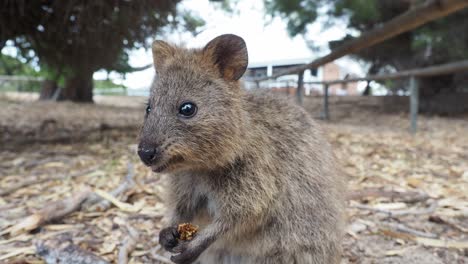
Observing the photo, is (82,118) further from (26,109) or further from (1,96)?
(1,96)

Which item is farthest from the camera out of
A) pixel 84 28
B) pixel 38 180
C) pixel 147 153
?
pixel 84 28

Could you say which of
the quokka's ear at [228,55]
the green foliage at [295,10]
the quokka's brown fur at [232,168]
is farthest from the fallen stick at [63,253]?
the green foliage at [295,10]

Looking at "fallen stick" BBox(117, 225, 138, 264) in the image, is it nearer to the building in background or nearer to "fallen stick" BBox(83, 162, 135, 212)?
"fallen stick" BBox(83, 162, 135, 212)

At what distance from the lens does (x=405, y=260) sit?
2.67 m

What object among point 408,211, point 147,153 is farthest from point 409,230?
point 147,153

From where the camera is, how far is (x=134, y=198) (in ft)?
12.4

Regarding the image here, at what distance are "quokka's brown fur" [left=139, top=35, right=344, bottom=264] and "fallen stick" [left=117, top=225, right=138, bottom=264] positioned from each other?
0.51 meters

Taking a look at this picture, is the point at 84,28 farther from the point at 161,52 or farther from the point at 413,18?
the point at 413,18

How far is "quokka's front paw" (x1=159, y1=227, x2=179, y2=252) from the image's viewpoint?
2143 millimetres

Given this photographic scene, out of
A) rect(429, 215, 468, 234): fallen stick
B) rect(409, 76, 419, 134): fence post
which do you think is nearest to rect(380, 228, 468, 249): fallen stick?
rect(429, 215, 468, 234): fallen stick

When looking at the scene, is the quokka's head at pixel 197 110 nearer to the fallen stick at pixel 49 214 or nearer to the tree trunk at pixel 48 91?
the fallen stick at pixel 49 214

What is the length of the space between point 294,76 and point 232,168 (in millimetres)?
5598

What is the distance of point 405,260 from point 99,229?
7.30ft

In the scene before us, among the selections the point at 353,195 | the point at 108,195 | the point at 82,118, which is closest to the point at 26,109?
the point at 82,118
